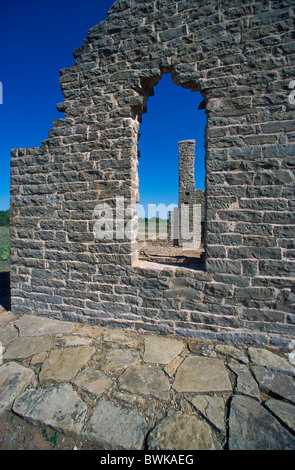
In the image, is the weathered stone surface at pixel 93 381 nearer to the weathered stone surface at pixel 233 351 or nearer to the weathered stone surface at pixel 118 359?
the weathered stone surface at pixel 118 359

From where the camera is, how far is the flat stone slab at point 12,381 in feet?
6.92

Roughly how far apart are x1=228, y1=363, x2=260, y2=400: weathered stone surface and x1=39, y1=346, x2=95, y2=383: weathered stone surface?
176 cm

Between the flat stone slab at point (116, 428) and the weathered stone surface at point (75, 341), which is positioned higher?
the weathered stone surface at point (75, 341)

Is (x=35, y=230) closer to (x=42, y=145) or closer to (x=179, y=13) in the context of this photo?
(x=42, y=145)

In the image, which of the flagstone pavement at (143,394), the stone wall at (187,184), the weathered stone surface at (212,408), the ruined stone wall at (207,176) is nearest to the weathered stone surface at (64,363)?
the flagstone pavement at (143,394)

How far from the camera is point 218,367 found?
8.14 ft

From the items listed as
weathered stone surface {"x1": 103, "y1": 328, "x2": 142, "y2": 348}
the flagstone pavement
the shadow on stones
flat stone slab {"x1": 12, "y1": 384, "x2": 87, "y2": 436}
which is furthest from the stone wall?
flat stone slab {"x1": 12, "y1": 384, "x2": 87, "y2": 436}

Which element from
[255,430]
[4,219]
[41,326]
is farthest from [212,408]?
[4,219]

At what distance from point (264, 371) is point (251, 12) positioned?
4.58m

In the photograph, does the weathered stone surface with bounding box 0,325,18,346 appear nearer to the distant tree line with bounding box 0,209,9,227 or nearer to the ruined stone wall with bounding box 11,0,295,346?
the ruined stone wall with bounding box 11,0,295,346

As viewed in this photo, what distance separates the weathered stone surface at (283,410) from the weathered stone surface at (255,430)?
A: 0.07 meters

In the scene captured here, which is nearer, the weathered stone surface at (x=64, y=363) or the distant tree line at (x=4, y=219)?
the weathered stone surface at (x=64, y=363)

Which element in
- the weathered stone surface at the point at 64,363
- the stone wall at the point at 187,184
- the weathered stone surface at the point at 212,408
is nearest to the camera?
the weathered stone surface at the point at 212,408

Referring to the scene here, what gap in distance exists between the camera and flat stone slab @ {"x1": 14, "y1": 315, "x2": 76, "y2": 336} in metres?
3.29
